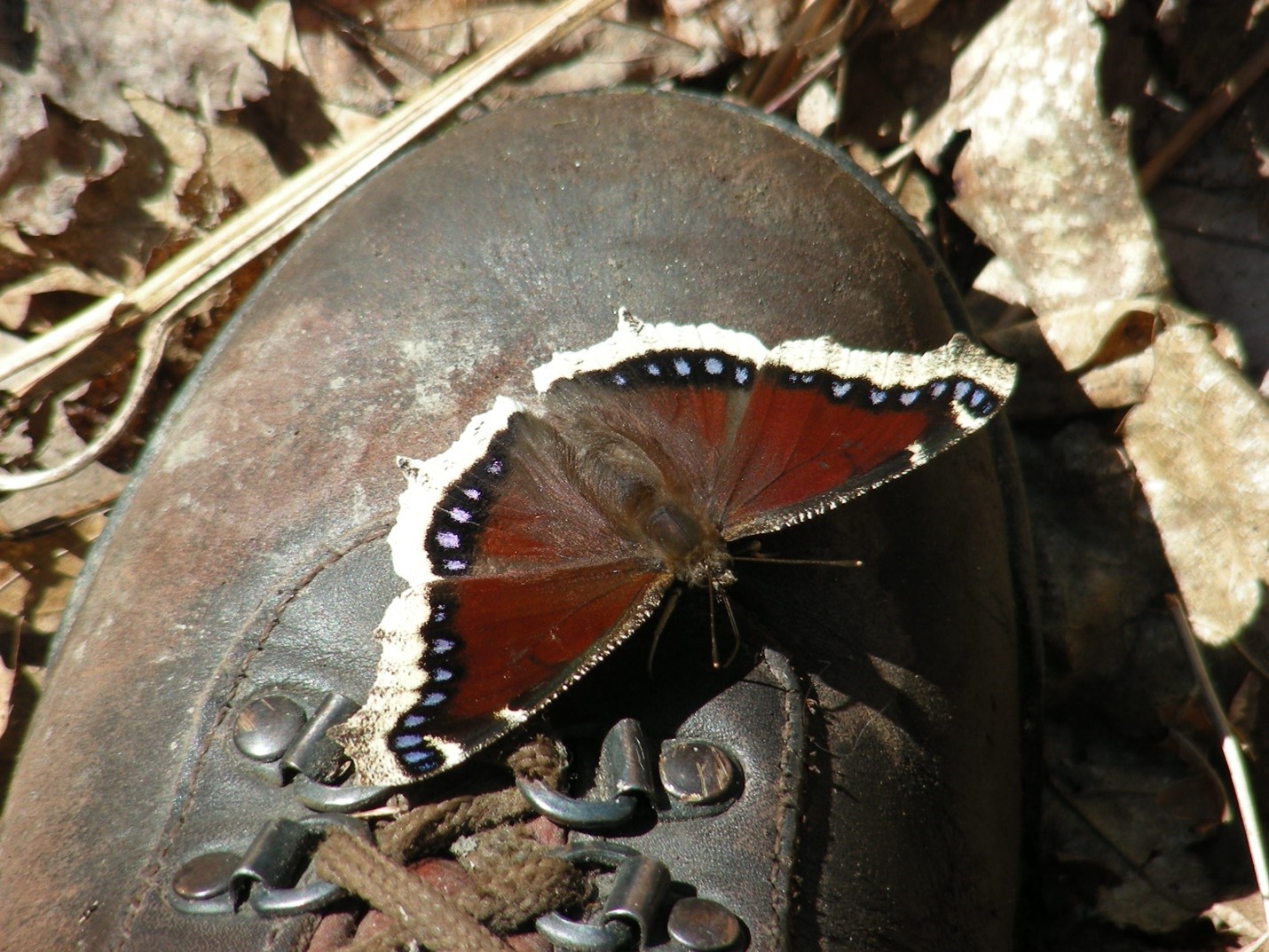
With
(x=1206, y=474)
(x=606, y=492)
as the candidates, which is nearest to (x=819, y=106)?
(x=1206, y=474)

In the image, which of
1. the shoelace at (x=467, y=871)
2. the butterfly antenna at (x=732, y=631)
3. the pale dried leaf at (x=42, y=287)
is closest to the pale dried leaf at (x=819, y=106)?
the butterfly antenna at (x=732, y=631)

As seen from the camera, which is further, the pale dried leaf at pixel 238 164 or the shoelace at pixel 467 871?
the pale dried leaf at pixel 238 164

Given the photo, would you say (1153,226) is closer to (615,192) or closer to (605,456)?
(615,192)

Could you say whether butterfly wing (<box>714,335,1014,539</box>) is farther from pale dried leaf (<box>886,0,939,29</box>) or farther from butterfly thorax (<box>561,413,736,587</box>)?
pale dried leaf (<box>886,0,939,29</box>)

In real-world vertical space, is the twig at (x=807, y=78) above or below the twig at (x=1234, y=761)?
above

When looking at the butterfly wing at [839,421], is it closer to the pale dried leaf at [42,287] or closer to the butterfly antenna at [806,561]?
the butterfly antenna at [806,561]

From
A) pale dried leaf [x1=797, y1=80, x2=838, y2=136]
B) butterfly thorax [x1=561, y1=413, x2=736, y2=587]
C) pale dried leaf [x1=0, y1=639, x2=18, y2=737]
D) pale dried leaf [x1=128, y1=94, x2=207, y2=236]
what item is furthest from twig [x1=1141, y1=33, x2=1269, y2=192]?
pale dried leaf [x1=0, y1=639, x2=18, y2=737]

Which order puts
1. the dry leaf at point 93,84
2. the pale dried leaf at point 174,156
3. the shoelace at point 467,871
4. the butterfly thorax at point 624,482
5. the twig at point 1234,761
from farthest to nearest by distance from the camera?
the pale dried leaf at point 174,156
the dry leaf at point 93,84
the twig at point 1234,761
the butterfly thorax at point 624,482
the shoelace at point 467,871
